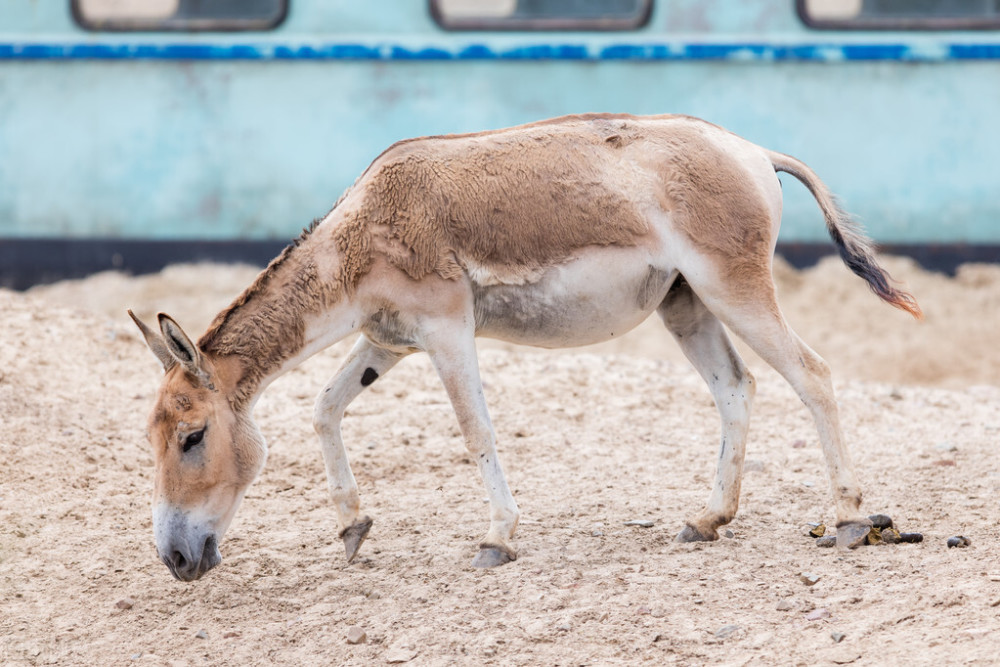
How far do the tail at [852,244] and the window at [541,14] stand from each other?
412 cm

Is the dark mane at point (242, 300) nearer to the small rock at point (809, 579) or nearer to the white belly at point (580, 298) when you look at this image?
the white belly at point (580, 298)

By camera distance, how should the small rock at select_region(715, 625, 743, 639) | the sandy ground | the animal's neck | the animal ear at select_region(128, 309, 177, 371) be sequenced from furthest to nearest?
the animal's neck → the animal ear at select_region(128, 309, 177, 371) → the sandy ground → the small rock at select_region(715, 625, 743, 639)

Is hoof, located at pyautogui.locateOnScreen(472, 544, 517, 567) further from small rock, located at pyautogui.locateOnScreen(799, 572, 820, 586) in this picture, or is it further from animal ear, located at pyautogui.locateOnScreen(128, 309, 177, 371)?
animal ear, located at pyautogui.locateOnScreen(128, 309, 177, 371)

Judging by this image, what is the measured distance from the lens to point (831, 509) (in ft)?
16.4

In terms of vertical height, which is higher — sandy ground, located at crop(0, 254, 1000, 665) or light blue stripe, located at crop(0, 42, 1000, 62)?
light blue stripe, located at crop(0, 42, 1000, 62)

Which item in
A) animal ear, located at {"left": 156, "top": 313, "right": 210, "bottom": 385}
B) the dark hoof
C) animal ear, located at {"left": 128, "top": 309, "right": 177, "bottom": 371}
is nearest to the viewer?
animal ear, located at {"left": 156, "top": 313, "right": 210, "bottom": 385}

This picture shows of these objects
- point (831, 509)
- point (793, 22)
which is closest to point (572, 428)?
point (831, 509)

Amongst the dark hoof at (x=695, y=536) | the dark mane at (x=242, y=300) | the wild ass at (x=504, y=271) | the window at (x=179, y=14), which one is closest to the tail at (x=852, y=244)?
the wild ass at (x=504, y=271)

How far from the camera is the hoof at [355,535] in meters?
4.67

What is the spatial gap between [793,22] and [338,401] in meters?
5.41

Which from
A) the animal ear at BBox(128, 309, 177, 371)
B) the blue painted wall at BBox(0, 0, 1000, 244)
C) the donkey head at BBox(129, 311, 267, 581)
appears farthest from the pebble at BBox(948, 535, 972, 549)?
the blue painted wall at BBox(0, 0, 1000, 244)

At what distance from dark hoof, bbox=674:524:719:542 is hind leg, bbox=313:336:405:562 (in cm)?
124

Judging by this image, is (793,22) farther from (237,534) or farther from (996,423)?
(237,534)

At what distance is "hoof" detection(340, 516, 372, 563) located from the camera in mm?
4668
